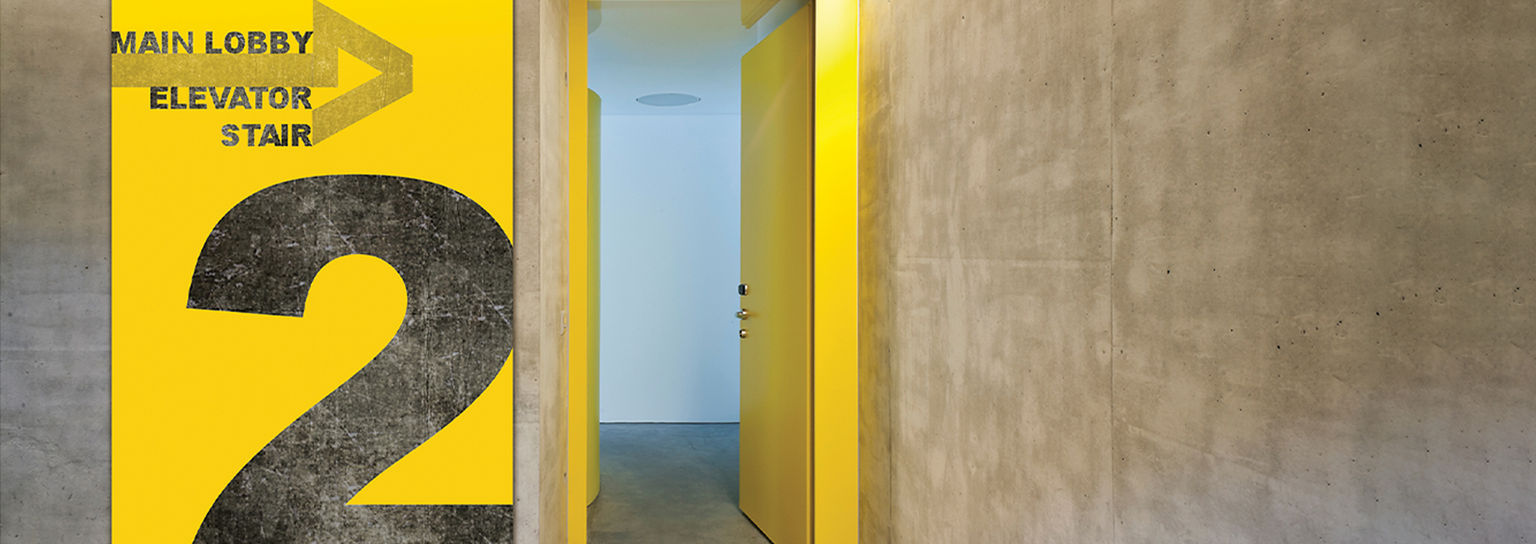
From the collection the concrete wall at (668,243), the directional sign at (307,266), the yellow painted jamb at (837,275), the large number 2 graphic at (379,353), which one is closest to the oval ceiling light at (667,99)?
the concrete wall at (668,243)

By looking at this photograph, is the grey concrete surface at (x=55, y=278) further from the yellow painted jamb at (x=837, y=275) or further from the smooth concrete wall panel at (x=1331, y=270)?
the smooth concrete wall panel at (x=1331, y=270)

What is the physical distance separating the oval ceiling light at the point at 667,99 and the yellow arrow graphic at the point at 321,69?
9.45 ft

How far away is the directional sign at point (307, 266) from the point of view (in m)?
2.00

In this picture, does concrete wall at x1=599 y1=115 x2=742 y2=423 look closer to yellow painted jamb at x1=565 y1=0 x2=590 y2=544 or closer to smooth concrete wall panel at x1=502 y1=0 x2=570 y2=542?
yellow painted jamb at x1=565 y1=0 x2=590 y2=544

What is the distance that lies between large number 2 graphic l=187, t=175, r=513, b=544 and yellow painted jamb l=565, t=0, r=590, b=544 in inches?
27.5

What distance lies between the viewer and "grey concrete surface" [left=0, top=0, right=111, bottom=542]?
1.97 metres

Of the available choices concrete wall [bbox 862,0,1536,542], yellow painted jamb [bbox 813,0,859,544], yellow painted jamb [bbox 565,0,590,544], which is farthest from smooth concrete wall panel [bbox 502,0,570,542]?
concrete wall [bbox 862,0,1536,542]

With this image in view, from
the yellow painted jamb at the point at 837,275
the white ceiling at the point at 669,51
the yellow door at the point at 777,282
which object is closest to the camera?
the yellow painted jamb at the point at 837,275

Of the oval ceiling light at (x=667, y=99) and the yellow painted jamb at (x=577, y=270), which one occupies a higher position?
the oval ceiling light at (x=667, y=99)

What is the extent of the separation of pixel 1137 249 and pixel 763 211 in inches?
88.9

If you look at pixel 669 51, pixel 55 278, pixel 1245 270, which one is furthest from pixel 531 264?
pixel 669 51

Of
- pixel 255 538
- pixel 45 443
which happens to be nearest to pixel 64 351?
pixel 45 443

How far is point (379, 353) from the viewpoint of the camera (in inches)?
80.4

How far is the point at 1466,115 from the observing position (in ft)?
2.32
